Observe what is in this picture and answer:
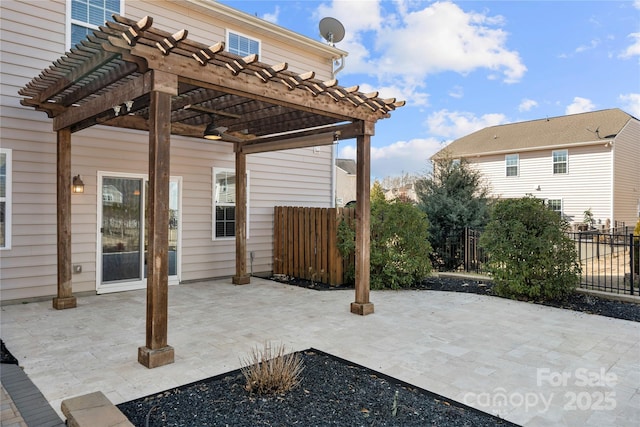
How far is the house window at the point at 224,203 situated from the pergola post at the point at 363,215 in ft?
11.5

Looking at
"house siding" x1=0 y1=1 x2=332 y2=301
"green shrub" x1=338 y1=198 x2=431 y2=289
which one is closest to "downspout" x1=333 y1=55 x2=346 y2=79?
"house siding" x1=0 y1=1 x2=332 y2=301

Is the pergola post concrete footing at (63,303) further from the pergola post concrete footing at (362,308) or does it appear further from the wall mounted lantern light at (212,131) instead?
the pergola post concrete footing at (362,308)

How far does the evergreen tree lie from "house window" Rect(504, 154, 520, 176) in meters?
10.3

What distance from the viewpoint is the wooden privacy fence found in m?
7.51

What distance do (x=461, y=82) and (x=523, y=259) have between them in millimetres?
12013

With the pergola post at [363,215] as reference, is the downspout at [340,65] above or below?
above

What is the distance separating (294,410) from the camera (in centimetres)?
268

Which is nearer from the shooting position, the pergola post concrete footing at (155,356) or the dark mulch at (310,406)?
the dark mulch at (310,406)

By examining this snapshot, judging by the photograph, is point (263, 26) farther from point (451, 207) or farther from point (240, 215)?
point (451, 207)

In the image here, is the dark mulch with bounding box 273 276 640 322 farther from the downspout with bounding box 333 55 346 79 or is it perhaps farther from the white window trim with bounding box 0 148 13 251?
the downspout with bounding box 333 55 346 79

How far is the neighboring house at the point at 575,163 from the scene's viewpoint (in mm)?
16734

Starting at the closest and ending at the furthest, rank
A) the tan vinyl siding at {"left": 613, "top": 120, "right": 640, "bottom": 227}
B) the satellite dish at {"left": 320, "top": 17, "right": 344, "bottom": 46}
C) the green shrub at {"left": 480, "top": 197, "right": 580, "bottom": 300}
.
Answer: the green shrub at {"left": 480, "top": 197, "right": 580, "bottom": 300} < the satellite dish at {"left": 320, "top": 17, "right": 344, "bottom": 46} < the tan vinyl siding at {"left": 613, "top": 120, "right": 640, "bottom": 227}

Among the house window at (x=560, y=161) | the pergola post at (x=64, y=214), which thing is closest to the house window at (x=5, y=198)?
the pergola post at (x=64, y=214)

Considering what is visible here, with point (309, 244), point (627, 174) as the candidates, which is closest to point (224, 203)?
point (309, 244)
